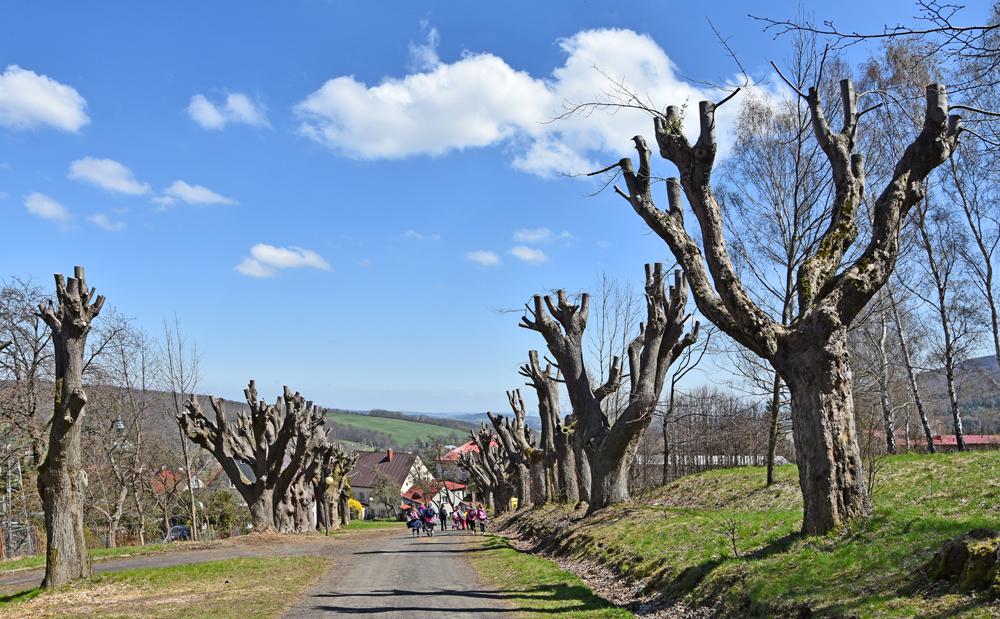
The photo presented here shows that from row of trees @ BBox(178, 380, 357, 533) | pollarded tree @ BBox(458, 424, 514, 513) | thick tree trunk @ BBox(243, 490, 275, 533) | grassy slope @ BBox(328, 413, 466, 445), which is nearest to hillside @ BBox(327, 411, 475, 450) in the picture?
grassy slope @ BBox(328, 413, 466, 445)

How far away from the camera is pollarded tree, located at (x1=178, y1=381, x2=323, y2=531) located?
25547 millimetres

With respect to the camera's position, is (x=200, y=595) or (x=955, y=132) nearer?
(x=955, y=132)

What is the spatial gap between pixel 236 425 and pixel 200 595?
16.2 meters

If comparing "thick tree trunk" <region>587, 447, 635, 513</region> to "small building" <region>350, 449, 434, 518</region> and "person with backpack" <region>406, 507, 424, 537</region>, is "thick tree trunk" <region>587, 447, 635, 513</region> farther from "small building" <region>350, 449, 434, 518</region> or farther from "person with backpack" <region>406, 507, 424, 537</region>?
"small building" <region>350, 449, 434, 518</region>

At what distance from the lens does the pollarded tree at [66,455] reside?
12930 mm

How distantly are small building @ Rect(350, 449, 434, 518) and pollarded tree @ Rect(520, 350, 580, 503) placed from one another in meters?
63.2

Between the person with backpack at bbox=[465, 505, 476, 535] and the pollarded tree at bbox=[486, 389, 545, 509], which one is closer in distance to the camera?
the person with backpack at bbox=[465, 505, 476, 535]

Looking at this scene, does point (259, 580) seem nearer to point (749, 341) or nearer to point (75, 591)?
point (75, 591)

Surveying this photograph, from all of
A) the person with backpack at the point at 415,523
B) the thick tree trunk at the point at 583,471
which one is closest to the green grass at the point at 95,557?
the person with backpack at the point at 415,523

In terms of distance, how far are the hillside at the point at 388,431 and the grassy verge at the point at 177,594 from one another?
112452mm

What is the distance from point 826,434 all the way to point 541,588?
5602 millimetres

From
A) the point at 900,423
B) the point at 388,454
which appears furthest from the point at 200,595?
the point at 388,454

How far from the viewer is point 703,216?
32.6 ft

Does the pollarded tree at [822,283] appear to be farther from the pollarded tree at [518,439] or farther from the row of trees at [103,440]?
the pollarded tree at [518,439]
